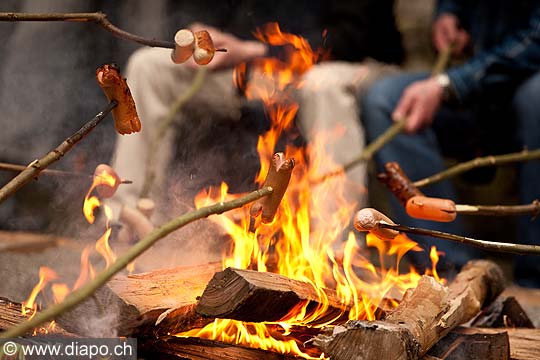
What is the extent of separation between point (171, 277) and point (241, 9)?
2.16 metres

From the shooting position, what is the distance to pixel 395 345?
4.89 ft

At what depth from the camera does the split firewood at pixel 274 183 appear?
1.78 metres

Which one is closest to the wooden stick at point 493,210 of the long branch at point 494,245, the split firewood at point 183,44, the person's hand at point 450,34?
the long branch at point 494,245

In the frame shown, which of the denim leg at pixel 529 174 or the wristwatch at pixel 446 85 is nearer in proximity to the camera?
the denim leg at pixel 529 174

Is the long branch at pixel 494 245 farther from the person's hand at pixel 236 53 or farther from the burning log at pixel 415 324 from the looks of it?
the person's hand at pixel 236 53

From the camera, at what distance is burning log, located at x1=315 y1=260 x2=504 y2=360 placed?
1492mm

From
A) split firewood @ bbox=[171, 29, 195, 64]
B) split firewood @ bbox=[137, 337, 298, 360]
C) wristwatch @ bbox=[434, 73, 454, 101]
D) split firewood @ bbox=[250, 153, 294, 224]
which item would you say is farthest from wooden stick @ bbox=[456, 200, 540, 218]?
wristwatch @ bbox=[434, 73, 454, 101]

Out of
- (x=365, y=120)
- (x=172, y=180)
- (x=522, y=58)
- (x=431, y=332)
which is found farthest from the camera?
(x=365, y=120)

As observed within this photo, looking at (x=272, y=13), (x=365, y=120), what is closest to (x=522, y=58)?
(x=365, y=120)

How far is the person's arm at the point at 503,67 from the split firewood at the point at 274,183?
6.08 feet

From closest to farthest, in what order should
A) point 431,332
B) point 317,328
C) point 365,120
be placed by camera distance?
point 431,332, point 317,328, point 365,120

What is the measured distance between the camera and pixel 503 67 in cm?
342

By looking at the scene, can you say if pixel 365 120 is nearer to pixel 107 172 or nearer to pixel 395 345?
pixel 107 172

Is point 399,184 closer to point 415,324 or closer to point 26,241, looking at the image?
point 415,324
